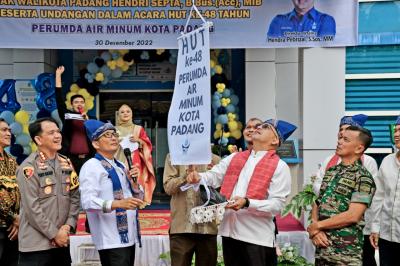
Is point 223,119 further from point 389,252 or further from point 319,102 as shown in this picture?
point 389,252

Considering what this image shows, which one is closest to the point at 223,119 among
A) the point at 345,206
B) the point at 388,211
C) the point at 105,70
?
the point at 105,70

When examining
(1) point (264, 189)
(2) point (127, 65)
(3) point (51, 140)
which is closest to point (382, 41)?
(2) point (127, 65)

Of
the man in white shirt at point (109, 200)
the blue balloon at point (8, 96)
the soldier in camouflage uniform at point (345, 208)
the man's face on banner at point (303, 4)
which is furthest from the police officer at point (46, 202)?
the blue balloon at point (8, 96)

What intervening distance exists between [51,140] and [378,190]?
2.84 meters

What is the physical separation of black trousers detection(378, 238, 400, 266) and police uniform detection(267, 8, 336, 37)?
3.65 m

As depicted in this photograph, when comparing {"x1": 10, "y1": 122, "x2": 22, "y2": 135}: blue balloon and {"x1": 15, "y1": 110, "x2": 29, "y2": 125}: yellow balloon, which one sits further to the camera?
{"x1": 15, "y1": 110, "x2": 29, "y2": 125}: yellow balloon

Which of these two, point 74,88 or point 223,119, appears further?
point 74,88

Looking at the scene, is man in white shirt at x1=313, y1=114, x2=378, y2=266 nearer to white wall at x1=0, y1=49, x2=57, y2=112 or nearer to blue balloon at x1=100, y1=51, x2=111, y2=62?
blue balloon at x1=100, y1=51, x2=111, y2=62

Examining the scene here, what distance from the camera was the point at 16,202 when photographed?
487 centimetres

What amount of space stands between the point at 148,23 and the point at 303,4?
2.19 meters

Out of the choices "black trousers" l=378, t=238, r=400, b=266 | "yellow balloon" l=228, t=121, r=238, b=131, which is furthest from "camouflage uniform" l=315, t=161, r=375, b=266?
"yellow balloon" l=228, t=121, r=238, b=131

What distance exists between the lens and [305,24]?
7.65 m

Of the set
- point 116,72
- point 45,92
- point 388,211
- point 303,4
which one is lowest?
point 388,211

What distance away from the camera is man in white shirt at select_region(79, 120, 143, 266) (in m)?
4.14
